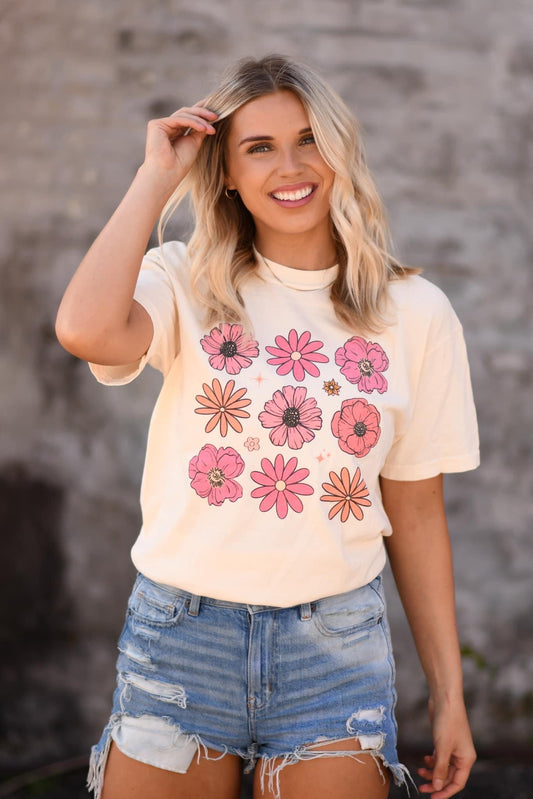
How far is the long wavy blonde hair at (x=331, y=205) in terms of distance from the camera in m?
1.88

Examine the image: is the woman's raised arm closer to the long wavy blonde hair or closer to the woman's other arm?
the long wavy blonde hair

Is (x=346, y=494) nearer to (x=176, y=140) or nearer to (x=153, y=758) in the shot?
(x=153, y=758)

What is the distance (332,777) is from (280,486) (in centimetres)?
57

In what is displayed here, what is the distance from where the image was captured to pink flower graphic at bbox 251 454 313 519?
172 cm

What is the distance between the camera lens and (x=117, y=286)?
65.5 inches

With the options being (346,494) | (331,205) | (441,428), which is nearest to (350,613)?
(346,494)

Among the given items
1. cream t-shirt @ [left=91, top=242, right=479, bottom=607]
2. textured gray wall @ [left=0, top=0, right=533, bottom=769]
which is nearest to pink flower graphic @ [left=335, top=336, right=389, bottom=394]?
cream t-shirt @ [left=91, top=242, right=479, bottom=607]

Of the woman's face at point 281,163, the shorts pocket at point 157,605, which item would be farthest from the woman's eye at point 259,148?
the shorts pocket at point 157,605

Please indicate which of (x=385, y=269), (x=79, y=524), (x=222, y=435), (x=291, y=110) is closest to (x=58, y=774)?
(x=79, y=524)

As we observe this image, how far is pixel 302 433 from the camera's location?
5.73 ft

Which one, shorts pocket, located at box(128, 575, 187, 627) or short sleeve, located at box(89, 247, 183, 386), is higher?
short sleeve, located at box(89, 247, 183, 386)

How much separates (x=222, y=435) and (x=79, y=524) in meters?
1.53

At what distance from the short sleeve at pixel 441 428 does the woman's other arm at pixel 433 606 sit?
0.06 metres

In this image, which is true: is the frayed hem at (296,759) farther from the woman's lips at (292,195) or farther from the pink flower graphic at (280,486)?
the woman's lips at (292,195)
